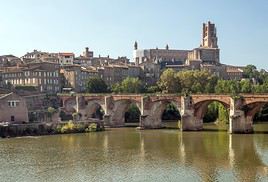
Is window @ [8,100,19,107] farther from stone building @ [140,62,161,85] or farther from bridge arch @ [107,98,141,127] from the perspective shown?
stone building @ [140,62,161,85]

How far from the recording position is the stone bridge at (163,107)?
59.3 metres

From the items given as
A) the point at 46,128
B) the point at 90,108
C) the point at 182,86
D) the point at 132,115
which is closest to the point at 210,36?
the point at 182,86

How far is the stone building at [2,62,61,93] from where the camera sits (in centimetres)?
9025

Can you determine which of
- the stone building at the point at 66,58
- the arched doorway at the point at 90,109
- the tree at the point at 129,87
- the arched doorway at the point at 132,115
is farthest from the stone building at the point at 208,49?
the arched doorway at the point at 90,109

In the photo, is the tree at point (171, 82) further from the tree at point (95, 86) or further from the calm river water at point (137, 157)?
the calm river water at point (137, 157)

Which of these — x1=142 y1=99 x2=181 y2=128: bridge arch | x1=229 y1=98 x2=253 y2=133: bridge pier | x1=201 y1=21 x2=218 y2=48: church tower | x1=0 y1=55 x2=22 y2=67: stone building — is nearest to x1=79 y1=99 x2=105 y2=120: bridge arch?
x1=142 y1=99 x2=181 y2=128: bridge arch

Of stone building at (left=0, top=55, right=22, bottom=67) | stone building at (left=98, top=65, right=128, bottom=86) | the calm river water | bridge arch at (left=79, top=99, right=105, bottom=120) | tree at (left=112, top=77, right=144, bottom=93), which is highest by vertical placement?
stone building at (left=0, top=55, right=22, bottom=67)

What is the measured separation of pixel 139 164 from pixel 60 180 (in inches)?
313

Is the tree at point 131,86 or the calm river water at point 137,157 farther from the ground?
the tree at point 131,86

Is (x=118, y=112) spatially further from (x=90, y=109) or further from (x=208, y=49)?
(x=208, y=49)

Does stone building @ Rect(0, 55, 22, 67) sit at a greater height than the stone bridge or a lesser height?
greater

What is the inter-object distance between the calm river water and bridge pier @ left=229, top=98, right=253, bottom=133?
4.59ft

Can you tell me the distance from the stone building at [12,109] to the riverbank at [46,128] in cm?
327

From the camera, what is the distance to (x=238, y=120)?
59.1m
